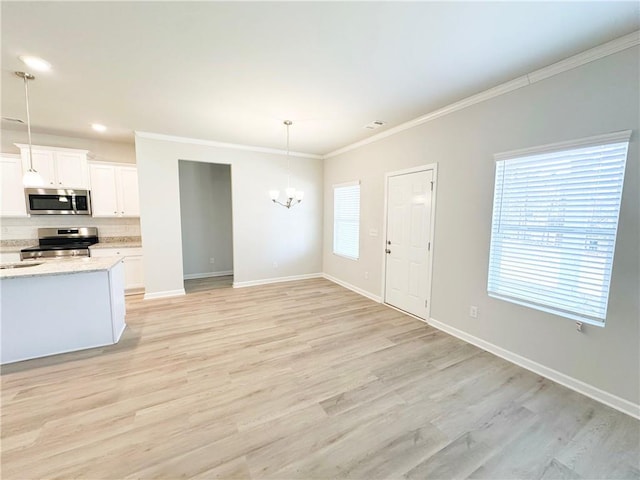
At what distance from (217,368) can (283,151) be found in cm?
440

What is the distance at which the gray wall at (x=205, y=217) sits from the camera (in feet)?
20.1

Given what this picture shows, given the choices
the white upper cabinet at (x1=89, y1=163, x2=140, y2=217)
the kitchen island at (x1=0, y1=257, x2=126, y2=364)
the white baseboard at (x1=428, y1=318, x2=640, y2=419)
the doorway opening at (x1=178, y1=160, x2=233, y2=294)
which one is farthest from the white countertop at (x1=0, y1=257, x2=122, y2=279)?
the white baseboard at (x1=428, y1=318, x2=640, y2=419)

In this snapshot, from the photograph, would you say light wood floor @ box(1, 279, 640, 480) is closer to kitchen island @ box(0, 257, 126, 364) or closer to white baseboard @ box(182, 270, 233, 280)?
kitchen island @ box(0, 257, 126, 364)

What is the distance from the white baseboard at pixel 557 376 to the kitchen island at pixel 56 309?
430 cm

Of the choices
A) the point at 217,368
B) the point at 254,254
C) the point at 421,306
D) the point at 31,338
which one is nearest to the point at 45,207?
the point at 31,338

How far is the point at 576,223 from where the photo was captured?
227cm

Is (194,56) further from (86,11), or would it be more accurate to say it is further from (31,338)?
(31,338)

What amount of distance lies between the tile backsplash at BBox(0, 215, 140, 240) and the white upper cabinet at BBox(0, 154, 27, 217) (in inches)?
12.7

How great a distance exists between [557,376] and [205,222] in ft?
21.9

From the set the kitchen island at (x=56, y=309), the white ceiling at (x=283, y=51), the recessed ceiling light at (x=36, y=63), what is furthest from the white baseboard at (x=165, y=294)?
the recessed ceiling light at (x=36, y=63)

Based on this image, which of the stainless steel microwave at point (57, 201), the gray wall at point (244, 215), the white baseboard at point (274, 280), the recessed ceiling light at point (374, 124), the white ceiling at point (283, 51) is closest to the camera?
the white ceiling at point (283, 51)

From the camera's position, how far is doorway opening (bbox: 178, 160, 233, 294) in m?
6.09

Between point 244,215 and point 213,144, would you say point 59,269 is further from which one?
point 213,144

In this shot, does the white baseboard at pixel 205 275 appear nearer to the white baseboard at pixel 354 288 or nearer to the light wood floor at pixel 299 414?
the white baseboard at pixel 354 288
